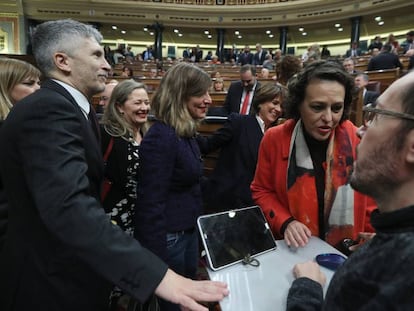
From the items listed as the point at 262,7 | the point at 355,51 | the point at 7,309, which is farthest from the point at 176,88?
the point at 262,7

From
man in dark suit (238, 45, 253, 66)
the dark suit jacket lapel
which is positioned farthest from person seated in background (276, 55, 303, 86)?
man in dark suit (238, 45, 253, 66)

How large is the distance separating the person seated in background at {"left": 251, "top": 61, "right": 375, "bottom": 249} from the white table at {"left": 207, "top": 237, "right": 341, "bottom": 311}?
0.09 m

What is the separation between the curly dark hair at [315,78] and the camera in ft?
4.27

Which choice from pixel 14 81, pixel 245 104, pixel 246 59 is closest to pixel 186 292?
pixel 14 81

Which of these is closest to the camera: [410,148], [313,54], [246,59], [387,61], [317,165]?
[410,148]

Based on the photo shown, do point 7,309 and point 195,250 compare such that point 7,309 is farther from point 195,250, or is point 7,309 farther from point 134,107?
point 134,107

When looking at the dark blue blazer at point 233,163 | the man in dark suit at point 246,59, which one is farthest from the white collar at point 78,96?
the man in dark suit at point 246,59

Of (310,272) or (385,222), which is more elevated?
(385,222)

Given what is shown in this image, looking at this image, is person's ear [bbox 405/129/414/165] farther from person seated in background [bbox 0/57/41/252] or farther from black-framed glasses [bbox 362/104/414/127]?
person seated in background [bbox 0/57/41/252]

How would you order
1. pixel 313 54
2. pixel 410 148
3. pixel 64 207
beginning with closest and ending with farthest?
pixel 410 148, pixel 64 207, pixel 313 54

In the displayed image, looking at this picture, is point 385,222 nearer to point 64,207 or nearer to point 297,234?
point 297,234

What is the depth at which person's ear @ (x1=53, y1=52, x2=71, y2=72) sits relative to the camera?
3.29ft

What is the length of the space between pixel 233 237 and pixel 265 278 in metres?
0.18

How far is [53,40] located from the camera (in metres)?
1.01
